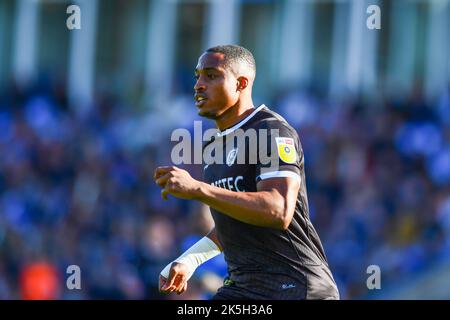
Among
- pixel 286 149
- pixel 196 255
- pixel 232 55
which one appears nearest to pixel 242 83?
pixel 232 55

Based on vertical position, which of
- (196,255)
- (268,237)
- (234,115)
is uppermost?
(234,115)

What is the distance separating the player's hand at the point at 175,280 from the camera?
7254 millimetres

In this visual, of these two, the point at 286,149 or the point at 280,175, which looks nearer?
the point at 280,175

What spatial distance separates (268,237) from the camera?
6785 mm

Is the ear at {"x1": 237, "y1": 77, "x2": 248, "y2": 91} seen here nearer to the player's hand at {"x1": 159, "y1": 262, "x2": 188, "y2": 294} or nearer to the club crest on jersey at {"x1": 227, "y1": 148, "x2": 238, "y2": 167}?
the club crest on jersey at {"x1": 227, "y1": 148, "x2": 238, "y2": 167}

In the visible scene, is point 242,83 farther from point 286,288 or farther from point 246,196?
point 286,288

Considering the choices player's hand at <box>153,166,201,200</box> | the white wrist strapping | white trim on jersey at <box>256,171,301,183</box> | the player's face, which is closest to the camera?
player's hand at <box>153,166,201,200</box>

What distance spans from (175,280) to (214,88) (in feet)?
4.29

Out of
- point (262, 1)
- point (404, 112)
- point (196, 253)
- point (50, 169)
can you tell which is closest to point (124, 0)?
A: point (262, 1)

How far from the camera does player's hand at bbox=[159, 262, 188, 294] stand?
23.8 ft

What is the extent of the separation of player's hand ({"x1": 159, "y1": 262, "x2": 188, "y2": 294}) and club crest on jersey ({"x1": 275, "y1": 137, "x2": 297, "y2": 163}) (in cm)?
125

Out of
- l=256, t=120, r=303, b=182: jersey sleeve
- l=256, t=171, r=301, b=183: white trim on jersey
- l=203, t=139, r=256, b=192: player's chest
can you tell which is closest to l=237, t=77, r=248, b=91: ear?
l=203, t=139, r=256, b=192: player's chest
